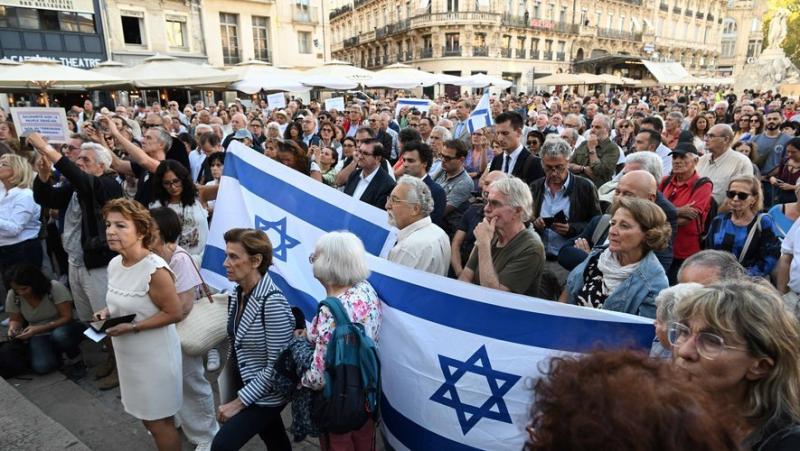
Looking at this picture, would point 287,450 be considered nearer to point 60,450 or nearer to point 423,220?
point 60,450

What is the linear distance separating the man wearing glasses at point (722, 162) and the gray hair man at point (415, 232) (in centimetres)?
375

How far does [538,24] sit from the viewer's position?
4794 centimetres

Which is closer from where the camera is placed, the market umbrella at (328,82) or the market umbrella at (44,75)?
the market umbrella at (44,75)

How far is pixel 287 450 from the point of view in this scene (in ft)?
9.61

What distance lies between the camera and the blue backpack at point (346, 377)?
2203mm

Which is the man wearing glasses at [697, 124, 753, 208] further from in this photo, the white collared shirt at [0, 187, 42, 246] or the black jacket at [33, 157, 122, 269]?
the white collared shirt at [0, 187, 42, 246]

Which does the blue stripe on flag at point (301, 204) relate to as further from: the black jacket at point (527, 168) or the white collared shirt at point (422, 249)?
the black jacket at point (527, 168)

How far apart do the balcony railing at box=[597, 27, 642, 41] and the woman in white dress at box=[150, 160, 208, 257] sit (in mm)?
58620

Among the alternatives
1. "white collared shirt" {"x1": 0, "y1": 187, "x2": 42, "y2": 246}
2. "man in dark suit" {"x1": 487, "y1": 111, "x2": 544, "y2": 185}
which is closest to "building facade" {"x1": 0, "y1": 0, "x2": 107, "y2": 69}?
"white collared shirt" {"x1": 0, "y1": 187, "x2": 42, "y2": 246}

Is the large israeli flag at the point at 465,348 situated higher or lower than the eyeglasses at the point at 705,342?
lower

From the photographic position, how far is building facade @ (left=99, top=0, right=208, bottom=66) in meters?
24.9

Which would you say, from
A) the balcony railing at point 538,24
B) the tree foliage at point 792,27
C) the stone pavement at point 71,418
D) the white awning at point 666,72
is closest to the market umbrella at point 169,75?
the stone pavement at point 71,418

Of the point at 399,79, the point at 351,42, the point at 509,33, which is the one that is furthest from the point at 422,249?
the point at 351,42

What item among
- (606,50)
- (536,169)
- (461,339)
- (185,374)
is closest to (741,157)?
(536,169)
